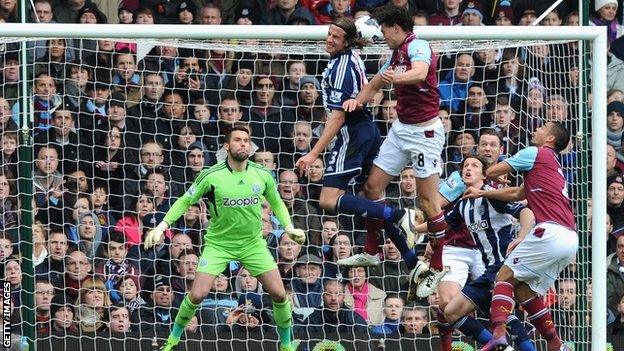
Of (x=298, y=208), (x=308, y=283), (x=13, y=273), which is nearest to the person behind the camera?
(x=13, y=273)

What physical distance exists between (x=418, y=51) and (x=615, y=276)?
4448 millimetres

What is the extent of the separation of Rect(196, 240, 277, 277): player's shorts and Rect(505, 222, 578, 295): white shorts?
203 cm

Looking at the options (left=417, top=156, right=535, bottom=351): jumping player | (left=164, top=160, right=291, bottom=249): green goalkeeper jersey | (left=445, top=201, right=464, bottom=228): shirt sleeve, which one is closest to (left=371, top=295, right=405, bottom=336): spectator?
(left=417, top=156, right=535, bottom=351): jumping player

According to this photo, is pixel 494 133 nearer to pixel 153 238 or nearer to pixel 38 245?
pixel 153 238

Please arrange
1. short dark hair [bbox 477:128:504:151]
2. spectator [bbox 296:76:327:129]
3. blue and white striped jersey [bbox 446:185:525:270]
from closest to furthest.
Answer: blue and white striped jersey [bbox 446:185:525:270], short dark hair [bbox 477:128:504:151], spectator [bbox 296:76:327:129]

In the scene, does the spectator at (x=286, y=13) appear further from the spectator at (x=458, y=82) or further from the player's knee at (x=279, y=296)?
the player's knee at (x=279, y=296)

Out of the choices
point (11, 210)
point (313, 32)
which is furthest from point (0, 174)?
point (313, 32)

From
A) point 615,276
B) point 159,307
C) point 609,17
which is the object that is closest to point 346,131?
point 159,307

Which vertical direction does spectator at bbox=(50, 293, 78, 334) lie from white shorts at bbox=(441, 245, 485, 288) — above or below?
below

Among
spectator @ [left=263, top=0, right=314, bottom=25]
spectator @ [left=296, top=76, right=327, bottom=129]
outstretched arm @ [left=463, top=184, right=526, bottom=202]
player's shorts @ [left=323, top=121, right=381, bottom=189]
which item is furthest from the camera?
spectator @ [left=263, top=0, right=314, bottom=25]

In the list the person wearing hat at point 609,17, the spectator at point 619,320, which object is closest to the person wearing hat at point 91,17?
the person wearing hat at point 609,17

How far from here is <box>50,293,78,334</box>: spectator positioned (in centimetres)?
1459

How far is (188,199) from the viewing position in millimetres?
13359

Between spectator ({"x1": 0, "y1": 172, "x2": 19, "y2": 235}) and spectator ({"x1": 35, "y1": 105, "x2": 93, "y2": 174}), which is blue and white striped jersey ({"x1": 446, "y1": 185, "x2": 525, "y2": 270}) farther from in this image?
spectator ({"x1": 0, "y1": 172, "x2": 19, "y2": 235})
